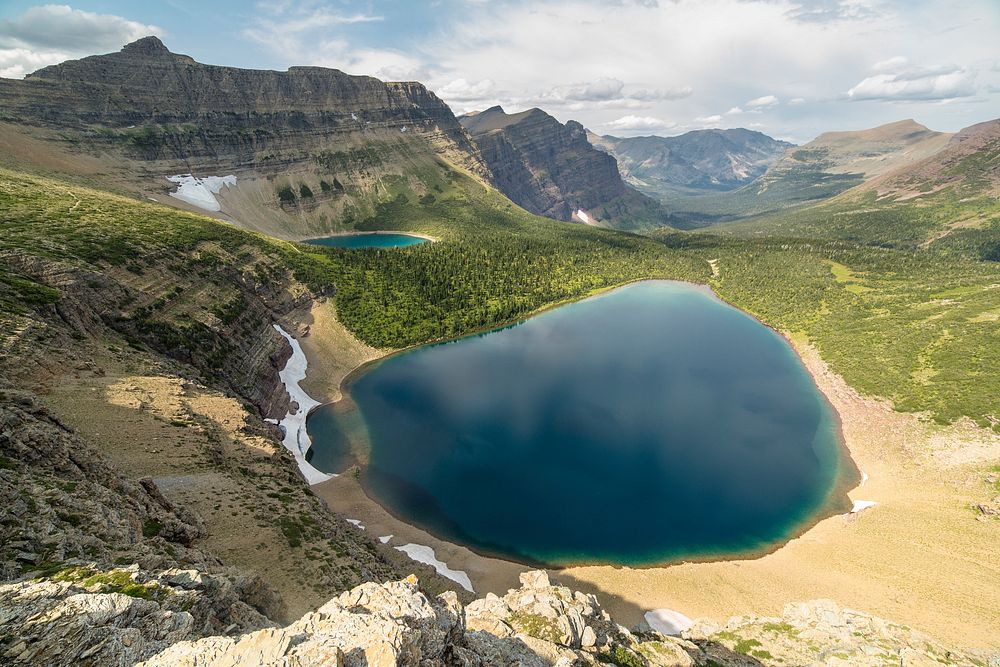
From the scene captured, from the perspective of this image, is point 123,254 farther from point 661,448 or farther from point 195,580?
point 661,448

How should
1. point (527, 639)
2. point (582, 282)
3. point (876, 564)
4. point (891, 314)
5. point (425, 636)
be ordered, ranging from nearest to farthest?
point (425, 636)
point (527, 639)
point (876, 564)
point (891, 314)
point (582, 282)

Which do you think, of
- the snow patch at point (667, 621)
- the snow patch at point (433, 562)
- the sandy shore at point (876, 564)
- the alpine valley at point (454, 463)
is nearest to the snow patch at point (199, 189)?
the alpine valley at point (454, 463)

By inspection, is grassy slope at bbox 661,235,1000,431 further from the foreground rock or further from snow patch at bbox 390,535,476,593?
snow patch at bbox 390,535,476,593

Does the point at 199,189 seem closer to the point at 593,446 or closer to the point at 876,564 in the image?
the point at 593,446

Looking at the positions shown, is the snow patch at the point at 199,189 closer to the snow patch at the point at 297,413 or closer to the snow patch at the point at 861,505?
the snow patch at the point at 297,413

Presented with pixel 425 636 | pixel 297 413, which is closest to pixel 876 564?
pixel 425 636

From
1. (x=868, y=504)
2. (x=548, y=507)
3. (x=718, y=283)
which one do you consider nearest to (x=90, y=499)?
(x=548, y=507)
